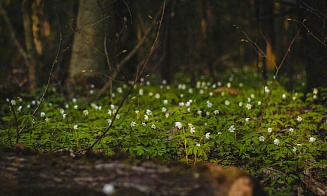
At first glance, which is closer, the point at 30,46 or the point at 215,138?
the point at 215,138

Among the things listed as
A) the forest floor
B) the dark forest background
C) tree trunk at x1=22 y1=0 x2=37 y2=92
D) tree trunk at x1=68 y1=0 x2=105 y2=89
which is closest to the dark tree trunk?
the dark forest background

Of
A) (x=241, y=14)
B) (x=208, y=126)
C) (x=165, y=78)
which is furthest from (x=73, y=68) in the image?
(x=241, y=14)

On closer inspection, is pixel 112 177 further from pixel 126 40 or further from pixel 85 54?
pixel 126 40

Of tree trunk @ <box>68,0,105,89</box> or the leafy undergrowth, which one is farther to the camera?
tree trunk @ <box>68,0,105,89</box>

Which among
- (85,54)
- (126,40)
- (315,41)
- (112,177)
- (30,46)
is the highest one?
(126,40)

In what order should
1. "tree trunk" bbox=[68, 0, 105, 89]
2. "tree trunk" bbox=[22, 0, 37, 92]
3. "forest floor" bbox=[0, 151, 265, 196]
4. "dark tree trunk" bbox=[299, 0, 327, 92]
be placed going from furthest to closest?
"tree trunk" bbox=[22, 0, 37, 92] → "tree trunk" bbox=[68, 0, 105, 89] → "dark tree trunk" bbox=[299, 0, 327, 92] → "forest floor" bbox=[0, 151, 265, 196]

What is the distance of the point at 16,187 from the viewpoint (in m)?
2.74

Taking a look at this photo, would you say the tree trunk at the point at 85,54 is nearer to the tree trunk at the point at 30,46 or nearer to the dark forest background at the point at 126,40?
the dark forest background at the point at 126,40

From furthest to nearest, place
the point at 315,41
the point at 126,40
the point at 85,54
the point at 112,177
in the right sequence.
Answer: the point at 126,40 → the point at 85,54 → the point at 315,41 → the point at 112,177

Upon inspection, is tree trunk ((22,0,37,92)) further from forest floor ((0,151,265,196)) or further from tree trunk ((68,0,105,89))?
forest floor ((0,151,265,196))

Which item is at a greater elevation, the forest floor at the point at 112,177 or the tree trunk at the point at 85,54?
the tree trunk at the point at 85,54

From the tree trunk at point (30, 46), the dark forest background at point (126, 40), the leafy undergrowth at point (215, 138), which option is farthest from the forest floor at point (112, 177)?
the tree trunk at point (30, 46)

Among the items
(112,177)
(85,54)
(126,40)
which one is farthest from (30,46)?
(112,177)

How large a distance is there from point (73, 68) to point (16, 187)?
20.9ft
